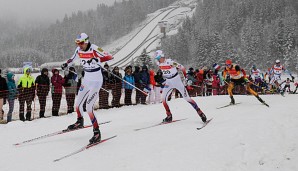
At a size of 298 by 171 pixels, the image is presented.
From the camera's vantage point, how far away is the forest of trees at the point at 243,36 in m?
69.9

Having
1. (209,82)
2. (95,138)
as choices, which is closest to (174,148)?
(95,138)

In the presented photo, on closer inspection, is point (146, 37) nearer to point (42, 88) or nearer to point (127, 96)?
point (127, 96)

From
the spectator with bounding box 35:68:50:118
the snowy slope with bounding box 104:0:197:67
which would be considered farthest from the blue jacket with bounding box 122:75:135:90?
the snowy slope with bounding box 104:0:197:67

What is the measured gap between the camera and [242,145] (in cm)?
632

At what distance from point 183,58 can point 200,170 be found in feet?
308

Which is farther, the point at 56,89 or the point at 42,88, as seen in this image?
the point at 56,89

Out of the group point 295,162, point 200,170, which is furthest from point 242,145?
point 200,170

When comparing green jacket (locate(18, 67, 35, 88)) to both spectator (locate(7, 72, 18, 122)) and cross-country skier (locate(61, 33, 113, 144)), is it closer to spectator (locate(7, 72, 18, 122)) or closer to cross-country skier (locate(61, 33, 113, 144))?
spectator (locate(7, 72, 18, 122))

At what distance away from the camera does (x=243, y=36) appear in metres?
81.8

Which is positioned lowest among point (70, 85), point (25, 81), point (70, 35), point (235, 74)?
point (70, 85)

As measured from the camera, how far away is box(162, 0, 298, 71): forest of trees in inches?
2753

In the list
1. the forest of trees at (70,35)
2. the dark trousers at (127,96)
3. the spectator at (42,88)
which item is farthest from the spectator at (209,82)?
the forest of trees at (70,35)

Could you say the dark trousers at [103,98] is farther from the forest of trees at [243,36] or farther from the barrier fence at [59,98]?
the forest of trees at [243,36]

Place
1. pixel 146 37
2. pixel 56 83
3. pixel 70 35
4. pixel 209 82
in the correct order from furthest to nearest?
pixel 70 35
pixel 146 37
pixel 209 82
pixel 56 83
